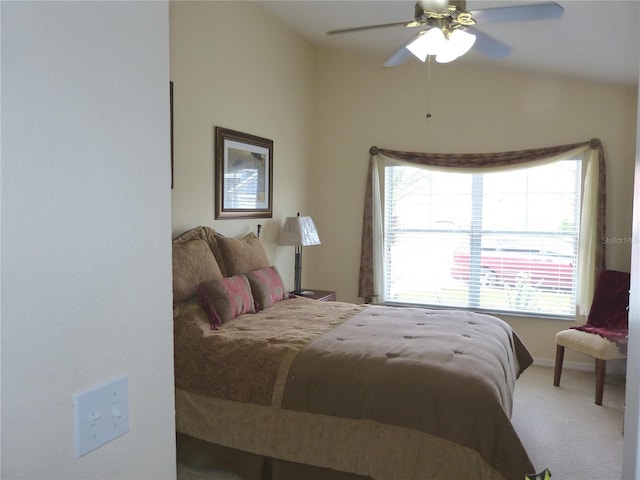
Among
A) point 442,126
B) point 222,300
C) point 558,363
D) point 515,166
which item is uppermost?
point 442,126

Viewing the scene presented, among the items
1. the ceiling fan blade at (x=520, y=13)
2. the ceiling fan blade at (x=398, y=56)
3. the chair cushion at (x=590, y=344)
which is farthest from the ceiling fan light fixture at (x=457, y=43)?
the chair cushion at (x=590, y=344)

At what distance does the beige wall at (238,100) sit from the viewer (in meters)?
3.50

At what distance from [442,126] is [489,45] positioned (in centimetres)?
183

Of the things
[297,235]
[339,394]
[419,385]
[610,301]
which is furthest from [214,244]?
[610,301]

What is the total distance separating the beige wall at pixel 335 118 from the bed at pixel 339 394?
3.67 feet

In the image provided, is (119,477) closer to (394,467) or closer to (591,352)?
(394,467)

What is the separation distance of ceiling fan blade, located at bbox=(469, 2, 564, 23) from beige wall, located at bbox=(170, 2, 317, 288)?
195cm

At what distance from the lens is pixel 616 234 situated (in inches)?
172

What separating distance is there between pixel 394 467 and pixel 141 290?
64.4 inches

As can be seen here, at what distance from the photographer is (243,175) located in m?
4.18

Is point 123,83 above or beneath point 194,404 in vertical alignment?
above

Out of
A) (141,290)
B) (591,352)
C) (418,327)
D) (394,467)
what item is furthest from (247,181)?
(141,290)

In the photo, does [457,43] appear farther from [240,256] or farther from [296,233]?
[296,233]

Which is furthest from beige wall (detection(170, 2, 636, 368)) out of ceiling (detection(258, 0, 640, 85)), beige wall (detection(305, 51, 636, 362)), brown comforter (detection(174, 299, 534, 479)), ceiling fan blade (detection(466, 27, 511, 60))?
ceiling fan blade (detection(466, 27, 511, 60))
